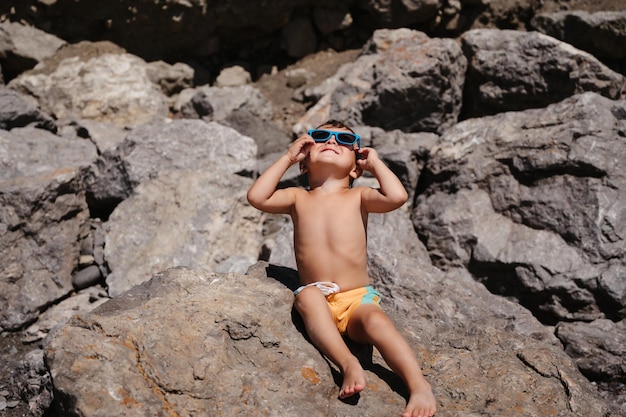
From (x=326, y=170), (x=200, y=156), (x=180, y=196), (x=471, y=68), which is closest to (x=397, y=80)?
(x=471, y=68)

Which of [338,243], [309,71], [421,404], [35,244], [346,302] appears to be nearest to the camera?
[421,404]

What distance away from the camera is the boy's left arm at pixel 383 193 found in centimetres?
335

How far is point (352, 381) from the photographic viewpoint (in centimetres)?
263

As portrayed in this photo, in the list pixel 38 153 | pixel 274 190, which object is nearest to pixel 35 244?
pixel 38 153

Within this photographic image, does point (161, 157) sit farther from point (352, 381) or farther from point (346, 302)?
Result: point (352, 381)

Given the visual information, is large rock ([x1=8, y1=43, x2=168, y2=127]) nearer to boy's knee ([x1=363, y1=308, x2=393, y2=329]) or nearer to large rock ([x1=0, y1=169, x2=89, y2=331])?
large rock ([x1=0, y1=169, x2=89, y2=331])

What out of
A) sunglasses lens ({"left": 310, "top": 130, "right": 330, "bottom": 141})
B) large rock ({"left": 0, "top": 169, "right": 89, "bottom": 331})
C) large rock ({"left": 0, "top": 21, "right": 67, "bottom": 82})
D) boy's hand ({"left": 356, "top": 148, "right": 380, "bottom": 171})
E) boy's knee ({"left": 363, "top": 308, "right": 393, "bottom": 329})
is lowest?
large rock ({"left": 0, "top": 169, "right": 89, "bottom": 331})

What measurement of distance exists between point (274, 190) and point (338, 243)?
0.48 metres

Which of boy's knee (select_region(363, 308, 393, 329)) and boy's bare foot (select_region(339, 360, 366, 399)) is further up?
boy's knee (select_region(363, 308, 393, 329))

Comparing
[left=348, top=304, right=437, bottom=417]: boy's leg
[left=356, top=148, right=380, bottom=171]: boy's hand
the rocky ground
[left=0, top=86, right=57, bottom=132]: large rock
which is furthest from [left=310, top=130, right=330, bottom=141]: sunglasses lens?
[left=0, top=86, right=57, bottom=132]: large rock

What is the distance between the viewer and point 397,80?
6348mm

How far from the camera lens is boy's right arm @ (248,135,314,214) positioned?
11.2ft

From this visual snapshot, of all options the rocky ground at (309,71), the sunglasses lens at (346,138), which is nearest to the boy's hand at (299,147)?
the sunglasses lens at (346,138)

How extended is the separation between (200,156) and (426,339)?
3.07 metres
